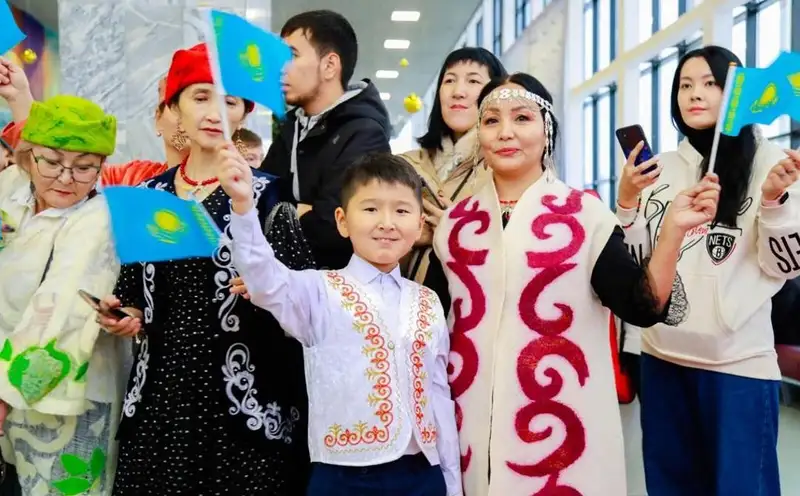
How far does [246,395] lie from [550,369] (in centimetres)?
66

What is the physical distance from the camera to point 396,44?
13.7 m

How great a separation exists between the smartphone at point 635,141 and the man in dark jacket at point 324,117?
2.10 feet

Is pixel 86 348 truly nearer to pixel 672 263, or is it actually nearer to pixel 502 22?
pixel 672 263

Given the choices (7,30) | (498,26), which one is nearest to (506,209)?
(7,30)

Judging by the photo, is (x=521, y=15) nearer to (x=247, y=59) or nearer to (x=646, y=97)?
(x=646, y=97)

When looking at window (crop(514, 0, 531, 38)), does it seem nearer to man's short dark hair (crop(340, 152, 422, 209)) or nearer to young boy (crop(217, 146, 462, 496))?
man's short dark hair (crop(340, 152, 422, 209))

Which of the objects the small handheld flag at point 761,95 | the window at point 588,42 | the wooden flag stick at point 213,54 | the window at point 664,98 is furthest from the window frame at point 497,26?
the wooden flag stick at point 213,54

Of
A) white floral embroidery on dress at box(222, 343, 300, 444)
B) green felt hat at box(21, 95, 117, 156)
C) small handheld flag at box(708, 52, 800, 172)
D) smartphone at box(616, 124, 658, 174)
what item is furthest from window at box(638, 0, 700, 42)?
white floral embroidery on dress at box(222, 343, 300, 444)

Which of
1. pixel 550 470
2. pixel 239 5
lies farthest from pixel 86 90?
pixel 550 470

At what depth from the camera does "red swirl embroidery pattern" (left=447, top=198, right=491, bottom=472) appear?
164 cm

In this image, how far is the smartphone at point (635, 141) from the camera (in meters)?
1.80

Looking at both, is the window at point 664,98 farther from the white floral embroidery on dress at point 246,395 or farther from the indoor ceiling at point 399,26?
the white floral embroidery on dress at point 246,395

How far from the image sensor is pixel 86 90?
390cm

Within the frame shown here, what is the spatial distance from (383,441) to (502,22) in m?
11.9
